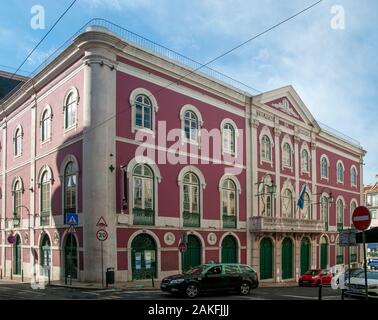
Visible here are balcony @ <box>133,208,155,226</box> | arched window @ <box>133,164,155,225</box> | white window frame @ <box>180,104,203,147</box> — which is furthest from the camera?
white window frame @ <box>180,104,203,147</box>

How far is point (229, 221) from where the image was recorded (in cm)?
3162

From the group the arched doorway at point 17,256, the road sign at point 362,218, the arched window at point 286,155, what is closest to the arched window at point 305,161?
the arched window at point 286,155

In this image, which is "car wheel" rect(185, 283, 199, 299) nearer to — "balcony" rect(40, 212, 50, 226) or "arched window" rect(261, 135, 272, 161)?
"balcony" rect(40, 212, 50, 226)

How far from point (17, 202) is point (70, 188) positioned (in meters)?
8.80

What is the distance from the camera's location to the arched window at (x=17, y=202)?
3198 centimetres

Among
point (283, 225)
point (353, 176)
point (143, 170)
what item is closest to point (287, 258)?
point (283, 225)

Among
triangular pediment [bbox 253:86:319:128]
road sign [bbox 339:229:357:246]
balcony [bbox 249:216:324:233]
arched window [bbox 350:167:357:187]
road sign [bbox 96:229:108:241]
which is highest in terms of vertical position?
triangular pediment [bbox 253:86:319:128]

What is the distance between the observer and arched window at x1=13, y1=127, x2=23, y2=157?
108 feet

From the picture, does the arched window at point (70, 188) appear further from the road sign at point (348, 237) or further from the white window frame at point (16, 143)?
the road sign at point (348, 237)

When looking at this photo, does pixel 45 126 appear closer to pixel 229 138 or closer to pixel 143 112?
pixel 143 112

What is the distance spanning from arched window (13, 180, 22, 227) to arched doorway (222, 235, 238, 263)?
1361 centimetres

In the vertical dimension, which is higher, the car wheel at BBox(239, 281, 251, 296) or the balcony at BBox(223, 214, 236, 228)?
the balcony at BBox(223, 214, 236, 228)

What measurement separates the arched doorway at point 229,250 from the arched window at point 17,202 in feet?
44.7

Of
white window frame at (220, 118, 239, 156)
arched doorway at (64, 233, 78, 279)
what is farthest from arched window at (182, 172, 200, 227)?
arched doorway at (64, 233, 78, 279)
